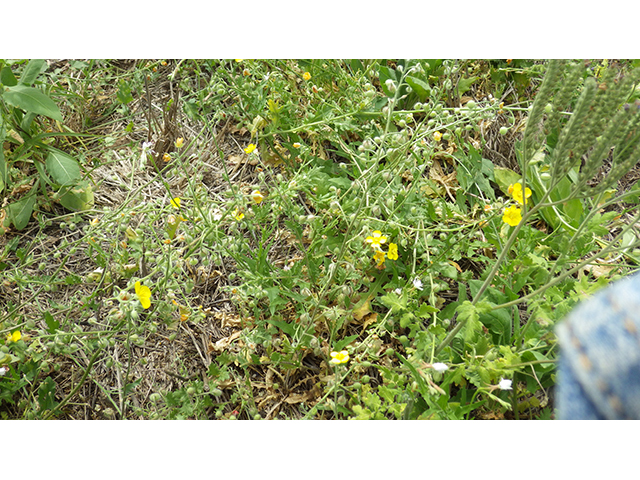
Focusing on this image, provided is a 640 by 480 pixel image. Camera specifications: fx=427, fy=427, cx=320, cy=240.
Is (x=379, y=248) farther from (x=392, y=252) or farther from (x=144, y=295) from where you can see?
(x=144, y=295)

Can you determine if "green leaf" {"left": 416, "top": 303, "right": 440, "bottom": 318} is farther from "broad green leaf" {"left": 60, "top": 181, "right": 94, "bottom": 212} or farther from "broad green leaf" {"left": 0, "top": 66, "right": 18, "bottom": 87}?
"broad green leaf" {"left": 0, "top": 66, "right": 18, "bottom": 87}

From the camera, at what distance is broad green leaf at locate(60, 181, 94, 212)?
6.48 feet

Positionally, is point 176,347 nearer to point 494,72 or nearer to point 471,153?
point 471,153

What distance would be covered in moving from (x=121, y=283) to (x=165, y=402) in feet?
1.89

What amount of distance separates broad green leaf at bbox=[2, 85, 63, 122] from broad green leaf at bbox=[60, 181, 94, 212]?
0.40 m

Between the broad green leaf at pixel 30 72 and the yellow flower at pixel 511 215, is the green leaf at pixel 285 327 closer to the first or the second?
the yellow flower at pixel 511 215

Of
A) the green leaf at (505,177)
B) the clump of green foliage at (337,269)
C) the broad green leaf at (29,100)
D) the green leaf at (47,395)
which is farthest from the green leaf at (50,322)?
the green leaf at (505,177)

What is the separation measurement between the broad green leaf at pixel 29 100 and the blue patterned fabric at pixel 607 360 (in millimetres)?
1852

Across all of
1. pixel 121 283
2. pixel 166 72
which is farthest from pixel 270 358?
pixel 166 72

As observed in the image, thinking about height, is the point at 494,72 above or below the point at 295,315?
above

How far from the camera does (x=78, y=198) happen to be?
1.99m

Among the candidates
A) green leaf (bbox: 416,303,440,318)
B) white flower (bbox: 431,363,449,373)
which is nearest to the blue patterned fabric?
white flower (bbox: 431,363,449,373)

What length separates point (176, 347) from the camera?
1.75m

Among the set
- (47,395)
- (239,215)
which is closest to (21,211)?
(47,395)
